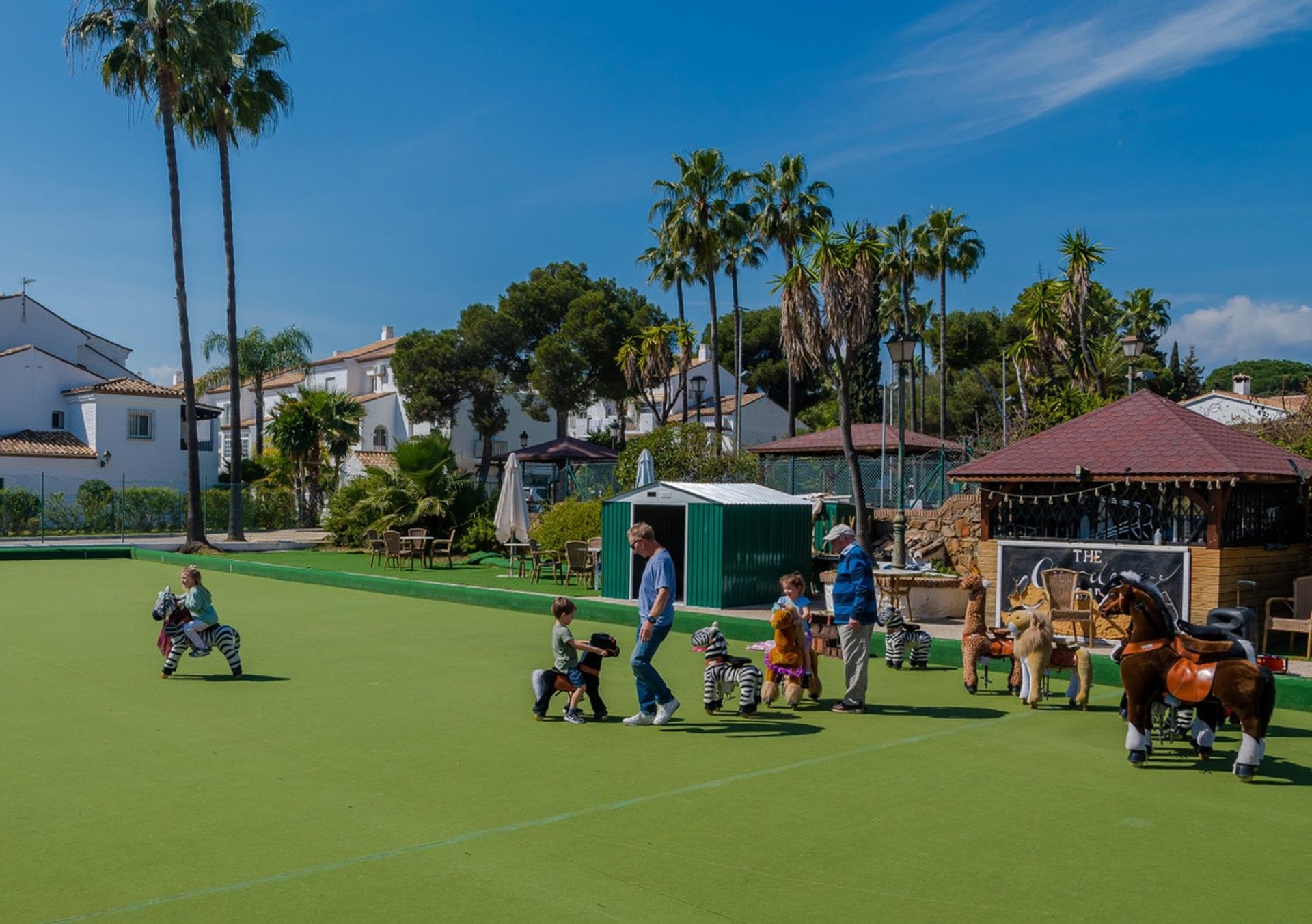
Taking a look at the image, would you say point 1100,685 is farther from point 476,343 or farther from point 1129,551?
point 476,343

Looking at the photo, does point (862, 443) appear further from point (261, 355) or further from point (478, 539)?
point (261, 355)

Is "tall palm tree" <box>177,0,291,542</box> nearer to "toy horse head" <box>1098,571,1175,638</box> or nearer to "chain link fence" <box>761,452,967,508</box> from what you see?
"chain link fence" <box>761,452,967,508</box>

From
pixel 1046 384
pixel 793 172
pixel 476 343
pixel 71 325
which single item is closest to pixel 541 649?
pixel 1046 384

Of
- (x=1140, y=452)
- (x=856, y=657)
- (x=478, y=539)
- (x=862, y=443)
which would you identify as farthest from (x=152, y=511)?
(x=856, y=657)

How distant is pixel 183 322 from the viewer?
33.2 meters

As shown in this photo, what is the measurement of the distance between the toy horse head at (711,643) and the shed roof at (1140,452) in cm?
684

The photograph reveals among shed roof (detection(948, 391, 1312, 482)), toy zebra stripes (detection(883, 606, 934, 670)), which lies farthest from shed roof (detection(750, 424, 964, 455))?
toy zebra stripes (detection(883, 606, 934, 670))

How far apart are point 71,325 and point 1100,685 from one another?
184 feet

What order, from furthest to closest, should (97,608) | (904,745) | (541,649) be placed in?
1. (97,608)
2. (541,649)
3. (904,745)

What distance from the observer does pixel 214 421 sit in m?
55.3

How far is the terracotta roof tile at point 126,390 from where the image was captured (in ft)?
154

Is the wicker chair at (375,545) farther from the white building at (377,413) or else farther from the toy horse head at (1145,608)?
the white building at (377,413)

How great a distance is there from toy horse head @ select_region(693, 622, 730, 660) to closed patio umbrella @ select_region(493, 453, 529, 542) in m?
14.4

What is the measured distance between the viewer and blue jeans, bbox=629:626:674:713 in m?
8.64
